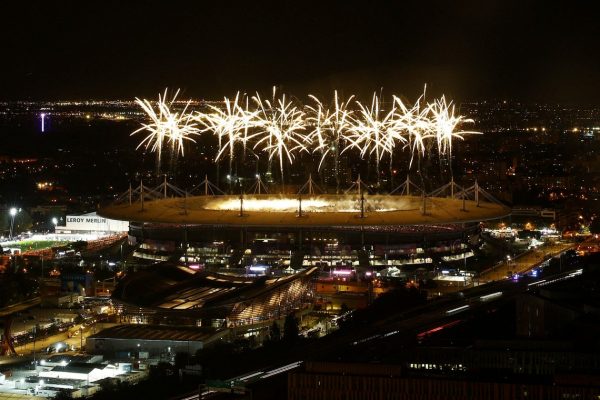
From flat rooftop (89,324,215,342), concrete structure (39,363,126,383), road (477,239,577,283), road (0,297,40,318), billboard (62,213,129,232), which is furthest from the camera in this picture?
billboard (62,213,129,232)

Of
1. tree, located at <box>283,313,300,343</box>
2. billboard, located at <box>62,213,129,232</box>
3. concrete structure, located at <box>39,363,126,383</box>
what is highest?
billboard, located at <box>62,213,129,232</box>

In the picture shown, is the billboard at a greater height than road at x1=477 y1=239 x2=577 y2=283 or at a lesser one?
greater

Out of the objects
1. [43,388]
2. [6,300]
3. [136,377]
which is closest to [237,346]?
[136,377]

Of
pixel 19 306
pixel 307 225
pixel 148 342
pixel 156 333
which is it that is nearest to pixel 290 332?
pixel 148 342

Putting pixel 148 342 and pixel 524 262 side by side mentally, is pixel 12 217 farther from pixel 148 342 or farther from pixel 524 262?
pixel 148 342

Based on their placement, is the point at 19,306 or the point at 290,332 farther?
the point at 19,306

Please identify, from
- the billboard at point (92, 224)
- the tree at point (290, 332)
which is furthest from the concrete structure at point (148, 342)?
the billboard at point (92, 224)

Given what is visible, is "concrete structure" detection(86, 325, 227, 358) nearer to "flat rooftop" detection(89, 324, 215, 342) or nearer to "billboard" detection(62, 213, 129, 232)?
"flat rooftop" detection(89, 324, 215, 342)

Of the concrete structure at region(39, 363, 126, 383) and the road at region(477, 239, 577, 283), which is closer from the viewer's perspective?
the concrete structure at region(39, 363, 126, 383)

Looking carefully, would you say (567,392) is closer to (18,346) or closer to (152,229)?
(18,346)

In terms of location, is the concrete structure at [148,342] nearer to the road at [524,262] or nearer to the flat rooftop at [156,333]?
the flat rooftop at [156,333]

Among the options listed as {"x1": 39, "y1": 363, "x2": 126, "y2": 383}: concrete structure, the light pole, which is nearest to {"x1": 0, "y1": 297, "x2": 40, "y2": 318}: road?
{"x1": 39, "y1": 363, "x2": 126, "y2": 383}: concrete structure
